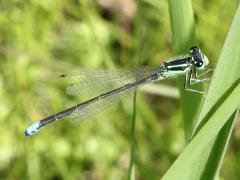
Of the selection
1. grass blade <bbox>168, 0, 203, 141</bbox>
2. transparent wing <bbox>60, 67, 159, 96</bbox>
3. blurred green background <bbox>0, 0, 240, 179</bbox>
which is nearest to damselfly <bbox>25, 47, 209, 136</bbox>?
transparent wing <bbox>60, 67, 159, 96</bbox>

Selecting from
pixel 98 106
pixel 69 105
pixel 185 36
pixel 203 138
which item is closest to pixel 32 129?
pixel 98 106

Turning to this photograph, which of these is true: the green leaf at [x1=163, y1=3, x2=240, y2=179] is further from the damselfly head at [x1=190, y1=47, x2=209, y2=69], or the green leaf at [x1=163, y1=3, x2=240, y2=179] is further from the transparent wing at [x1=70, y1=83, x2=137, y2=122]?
the transparent wing at [x1=70, y1=83, x2=137, y2=122]

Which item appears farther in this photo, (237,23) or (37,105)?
(37,105)

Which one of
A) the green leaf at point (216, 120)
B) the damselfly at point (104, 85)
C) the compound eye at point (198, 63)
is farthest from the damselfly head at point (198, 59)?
the green leaf at point (216, 120)

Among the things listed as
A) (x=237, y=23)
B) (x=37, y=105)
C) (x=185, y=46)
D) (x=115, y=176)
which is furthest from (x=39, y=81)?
(x=237, y=23)

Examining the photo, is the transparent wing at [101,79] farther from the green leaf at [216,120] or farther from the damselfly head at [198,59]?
the green leaf at [216,120]

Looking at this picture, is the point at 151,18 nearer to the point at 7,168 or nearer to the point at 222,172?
the point at 222,172
